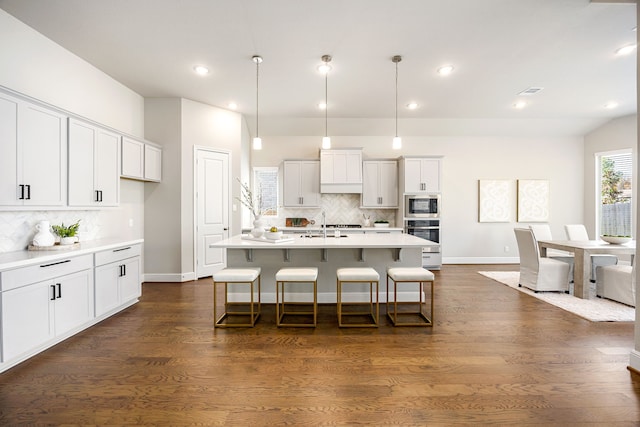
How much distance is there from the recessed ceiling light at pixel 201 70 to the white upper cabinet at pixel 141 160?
53.9 inches

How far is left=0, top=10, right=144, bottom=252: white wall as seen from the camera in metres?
2.91

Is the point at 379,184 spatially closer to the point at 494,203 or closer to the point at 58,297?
Answer: the point at 494,203

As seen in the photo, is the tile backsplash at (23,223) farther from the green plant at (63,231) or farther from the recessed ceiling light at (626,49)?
the recessed ceiling light at (626,49)

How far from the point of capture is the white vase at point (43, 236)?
117 inches

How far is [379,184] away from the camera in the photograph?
641cm

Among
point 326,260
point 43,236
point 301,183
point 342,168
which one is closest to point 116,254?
point 43,236

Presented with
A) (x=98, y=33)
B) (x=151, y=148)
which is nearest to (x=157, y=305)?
(x=151, y=148)

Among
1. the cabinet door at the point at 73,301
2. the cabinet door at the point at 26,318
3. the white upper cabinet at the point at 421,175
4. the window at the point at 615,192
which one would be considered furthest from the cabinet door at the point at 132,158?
the window at the point at 615,192

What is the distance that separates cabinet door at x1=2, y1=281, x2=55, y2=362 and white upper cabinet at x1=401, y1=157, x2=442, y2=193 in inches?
222

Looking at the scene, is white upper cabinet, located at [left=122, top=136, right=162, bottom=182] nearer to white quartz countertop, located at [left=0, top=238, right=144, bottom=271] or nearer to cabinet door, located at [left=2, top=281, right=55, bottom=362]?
white quartz countertop, located at [left=0, top=238, right=144, bottom=271]

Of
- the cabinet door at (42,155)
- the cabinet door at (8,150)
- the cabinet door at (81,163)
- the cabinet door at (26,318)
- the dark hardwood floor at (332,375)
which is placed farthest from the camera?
the cabinet door at (81,163)

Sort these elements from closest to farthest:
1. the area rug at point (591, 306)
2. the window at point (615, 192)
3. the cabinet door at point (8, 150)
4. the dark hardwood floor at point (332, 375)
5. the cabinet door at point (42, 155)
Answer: the dark hardwood floor at point (332, 375) → the cabinet door at point (8, 150) → the cabinet door at point (42, 155) → the area rug at point (591, 306) → the window at point (615, 192)

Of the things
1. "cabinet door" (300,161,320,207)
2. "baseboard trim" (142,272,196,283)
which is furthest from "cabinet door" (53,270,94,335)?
"cabinet door" (300,161,320,207)

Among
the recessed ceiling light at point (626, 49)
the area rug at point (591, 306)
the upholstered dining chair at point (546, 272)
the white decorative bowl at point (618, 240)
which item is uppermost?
the recessed ceiling light at point (626, 49)
